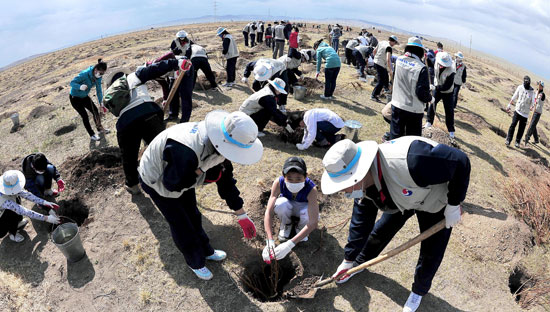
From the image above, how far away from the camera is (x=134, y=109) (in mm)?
4117

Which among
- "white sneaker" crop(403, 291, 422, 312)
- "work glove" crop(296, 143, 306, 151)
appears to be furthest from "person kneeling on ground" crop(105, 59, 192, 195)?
"white sneaker" crop(403, 291, 422, 312)

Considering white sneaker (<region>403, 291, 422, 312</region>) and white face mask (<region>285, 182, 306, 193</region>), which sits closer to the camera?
white sneaker (<region>403, 291, 422, 312</region>)

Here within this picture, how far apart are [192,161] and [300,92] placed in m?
6.80

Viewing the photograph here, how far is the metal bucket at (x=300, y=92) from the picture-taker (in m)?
8.84

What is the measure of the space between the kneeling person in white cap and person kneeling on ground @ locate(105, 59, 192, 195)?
1.81 m

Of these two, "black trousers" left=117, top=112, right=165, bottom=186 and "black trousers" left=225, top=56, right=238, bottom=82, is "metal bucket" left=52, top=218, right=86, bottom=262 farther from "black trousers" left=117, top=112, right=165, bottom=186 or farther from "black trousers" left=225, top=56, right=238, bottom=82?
"black trousers" left=225, top=56, right=238, bottom=82

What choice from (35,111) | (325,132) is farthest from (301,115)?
(35,111)

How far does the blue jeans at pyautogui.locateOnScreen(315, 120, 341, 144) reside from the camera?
5.99 m

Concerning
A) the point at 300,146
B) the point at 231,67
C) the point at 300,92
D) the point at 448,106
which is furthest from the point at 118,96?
the point at 448,106

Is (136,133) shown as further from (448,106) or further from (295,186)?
(448,106)

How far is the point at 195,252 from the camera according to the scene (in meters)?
3.34

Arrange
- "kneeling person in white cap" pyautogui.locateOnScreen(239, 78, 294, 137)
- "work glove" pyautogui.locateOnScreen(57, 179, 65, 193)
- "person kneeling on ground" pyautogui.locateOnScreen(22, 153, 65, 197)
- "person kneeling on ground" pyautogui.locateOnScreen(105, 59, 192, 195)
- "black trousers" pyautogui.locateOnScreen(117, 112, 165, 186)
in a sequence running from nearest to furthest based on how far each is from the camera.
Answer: "person kneeling on ground" pyautogui.locateOnScreen(105, 59, 192, 195), "black trousers" pyautogui.locateOnScreen(117, 112, 165, 186), "person kneeling on ground" pyautogui.locateOnScreen(22, 153, 65, 197), "work glove" pyautogui.locateOnScreen(57, 179, 65, 193), "kneeling person in white cap" pyautogui.locateOnScreen(239, 78, 294, 137)

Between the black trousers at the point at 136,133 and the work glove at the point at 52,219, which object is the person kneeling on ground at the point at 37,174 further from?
the black trousers at the point at 136,133

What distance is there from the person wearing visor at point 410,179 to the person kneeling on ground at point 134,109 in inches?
114
